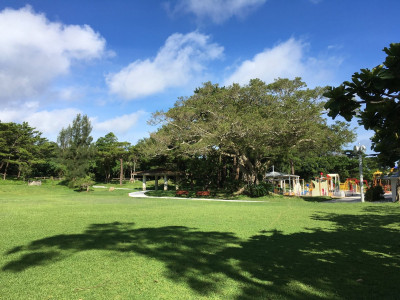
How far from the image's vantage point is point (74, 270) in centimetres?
378

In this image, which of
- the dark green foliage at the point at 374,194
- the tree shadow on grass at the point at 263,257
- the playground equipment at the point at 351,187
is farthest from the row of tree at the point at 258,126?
the playground equipment at the point at 351,187

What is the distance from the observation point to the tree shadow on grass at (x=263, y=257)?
317cm

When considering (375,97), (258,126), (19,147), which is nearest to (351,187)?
(258,126)

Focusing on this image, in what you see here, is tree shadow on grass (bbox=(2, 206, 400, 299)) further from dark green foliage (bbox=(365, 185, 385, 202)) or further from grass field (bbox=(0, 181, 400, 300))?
dark green foliage (bbox=(365, 185, 385, 202))

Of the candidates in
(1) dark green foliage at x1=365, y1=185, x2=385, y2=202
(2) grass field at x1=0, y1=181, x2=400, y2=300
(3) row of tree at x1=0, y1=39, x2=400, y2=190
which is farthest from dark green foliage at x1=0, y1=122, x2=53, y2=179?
(1) dark green foliage at x1=365, y1=185, x2=385, y2=202

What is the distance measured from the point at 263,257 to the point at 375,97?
2.92m

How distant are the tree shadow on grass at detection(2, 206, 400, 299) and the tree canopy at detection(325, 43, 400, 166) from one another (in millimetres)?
1846

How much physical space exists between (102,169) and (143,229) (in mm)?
46766

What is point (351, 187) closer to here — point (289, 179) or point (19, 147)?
point (289, 179)

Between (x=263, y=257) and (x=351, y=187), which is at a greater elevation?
(x=351, y=187)

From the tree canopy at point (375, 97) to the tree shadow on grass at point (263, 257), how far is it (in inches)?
72.7

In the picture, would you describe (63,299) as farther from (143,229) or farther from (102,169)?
(102,169)

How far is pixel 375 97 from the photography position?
269cm

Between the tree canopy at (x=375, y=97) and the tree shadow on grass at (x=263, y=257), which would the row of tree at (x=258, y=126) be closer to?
the tree canopy at (x=375, y=97)
